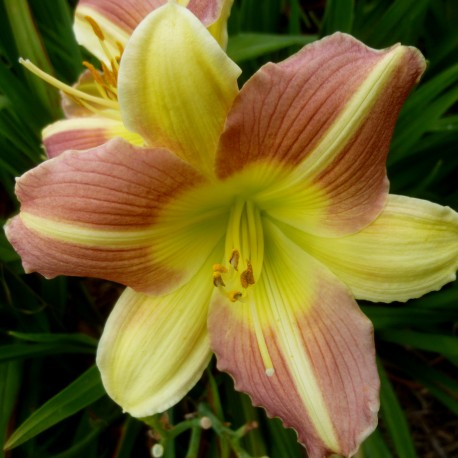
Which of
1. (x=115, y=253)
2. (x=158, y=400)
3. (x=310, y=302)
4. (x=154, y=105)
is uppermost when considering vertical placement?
(x=154, y=105)

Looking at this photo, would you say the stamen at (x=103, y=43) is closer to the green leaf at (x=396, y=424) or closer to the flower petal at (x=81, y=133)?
the flower petal at (x=81, y=133)

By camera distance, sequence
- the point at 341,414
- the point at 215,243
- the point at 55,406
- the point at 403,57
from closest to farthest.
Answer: the point at 403,57, the point at 341,414, the point at 215,243, the point at 55,406

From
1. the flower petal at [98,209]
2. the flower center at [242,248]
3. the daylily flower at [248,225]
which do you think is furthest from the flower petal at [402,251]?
the flower petal at [98,209]

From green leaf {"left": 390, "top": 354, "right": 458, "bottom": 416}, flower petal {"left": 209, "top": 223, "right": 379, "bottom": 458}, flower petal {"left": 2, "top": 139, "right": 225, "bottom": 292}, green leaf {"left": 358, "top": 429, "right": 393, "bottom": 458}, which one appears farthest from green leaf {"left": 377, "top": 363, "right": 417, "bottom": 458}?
flower petal {"left": 2, "top": 139, "right": 225, "bottom": 292}

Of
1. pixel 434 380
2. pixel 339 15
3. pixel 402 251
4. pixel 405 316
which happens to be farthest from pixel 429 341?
pixel 339 15

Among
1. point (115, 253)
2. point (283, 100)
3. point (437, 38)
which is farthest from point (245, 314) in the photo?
point (437, 38)

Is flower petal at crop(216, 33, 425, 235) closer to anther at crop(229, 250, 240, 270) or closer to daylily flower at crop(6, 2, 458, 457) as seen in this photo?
daylily flower at crop(6, 2, 458, 457)

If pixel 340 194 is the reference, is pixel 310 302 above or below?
below

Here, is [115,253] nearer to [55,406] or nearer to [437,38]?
[55,406]

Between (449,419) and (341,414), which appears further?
(449,419)
